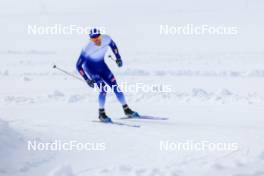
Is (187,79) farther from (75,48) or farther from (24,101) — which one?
(75,48)

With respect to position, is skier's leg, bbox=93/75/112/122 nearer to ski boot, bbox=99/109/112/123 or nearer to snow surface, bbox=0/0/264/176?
ski boot, bbox=99/109/112/123

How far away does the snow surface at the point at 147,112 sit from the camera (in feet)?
21.5

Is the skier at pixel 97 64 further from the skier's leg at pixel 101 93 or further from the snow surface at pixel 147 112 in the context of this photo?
the snow surface at pixel 147 112

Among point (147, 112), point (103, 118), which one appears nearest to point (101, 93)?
point (103, 118)

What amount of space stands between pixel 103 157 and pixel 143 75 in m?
12.5

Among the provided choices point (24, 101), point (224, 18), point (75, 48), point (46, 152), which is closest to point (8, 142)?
point (46, 152)

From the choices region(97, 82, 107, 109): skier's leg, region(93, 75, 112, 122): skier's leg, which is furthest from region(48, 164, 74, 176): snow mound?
region(97, 82, 107, 109): skier's leg

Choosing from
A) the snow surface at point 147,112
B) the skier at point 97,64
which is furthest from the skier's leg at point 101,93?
the snow surface at point 147,112

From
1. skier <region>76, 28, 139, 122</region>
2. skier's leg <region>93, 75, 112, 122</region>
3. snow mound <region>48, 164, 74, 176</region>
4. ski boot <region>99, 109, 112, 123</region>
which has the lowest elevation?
snow mound <region>48, 164, 74, 176</region>

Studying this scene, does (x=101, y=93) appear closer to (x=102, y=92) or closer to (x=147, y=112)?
(x=102, y=92)

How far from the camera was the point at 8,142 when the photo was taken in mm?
7418

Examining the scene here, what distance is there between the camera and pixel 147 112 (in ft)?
37.3

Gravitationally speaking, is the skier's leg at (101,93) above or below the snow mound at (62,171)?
above

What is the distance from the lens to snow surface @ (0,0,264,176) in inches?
258
